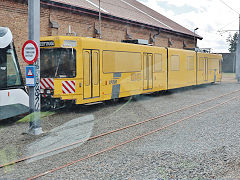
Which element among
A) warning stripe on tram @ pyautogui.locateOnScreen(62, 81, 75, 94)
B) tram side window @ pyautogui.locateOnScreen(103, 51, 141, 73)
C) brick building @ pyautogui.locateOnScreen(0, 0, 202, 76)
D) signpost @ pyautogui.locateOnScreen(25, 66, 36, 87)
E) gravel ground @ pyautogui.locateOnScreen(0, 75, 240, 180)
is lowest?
gravel ground @ pyautogui.locateOnScreen(0, 75, 240, 180)

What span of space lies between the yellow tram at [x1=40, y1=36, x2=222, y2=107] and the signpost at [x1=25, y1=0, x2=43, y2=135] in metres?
2.89

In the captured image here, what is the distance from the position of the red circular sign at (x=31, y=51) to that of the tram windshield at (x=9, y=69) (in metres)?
1.11

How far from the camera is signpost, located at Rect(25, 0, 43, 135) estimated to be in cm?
875

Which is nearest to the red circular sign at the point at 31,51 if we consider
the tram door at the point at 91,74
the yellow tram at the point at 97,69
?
the yellow tram at the point at 97,69

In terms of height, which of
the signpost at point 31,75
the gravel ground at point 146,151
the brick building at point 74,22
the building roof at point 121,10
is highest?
the building roof at point 121,10

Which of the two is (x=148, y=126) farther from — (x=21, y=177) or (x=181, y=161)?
(x=21, y=177)

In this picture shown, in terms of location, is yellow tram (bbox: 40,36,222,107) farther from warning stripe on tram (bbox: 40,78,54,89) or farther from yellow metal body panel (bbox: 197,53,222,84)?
yellow metal body panel (bbox: 197,53,222,84)

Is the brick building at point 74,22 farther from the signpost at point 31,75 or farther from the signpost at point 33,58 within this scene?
the signpost at point 31,75

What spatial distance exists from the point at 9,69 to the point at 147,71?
8.69 m

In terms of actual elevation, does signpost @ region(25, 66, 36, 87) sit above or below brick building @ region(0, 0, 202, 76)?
below

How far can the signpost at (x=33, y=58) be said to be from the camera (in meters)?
8.75

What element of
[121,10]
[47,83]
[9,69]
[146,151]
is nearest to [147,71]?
[47,83]

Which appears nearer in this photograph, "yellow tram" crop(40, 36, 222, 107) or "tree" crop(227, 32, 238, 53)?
"yellow tram" crop(40, 36, 222, 107)

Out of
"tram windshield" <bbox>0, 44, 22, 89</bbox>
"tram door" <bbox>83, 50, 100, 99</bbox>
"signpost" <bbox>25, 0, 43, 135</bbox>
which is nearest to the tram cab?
"tram windshield" <bbox>0, 44, 22, 89</bbox>
